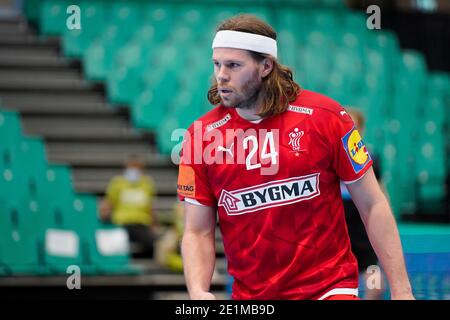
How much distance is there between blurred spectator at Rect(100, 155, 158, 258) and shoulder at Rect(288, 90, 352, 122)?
18.1 feet

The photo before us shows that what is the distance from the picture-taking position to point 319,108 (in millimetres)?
2994

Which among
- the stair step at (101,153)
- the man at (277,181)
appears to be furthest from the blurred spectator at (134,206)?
the man at (277,181)

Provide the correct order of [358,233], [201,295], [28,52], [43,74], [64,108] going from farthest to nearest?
[28,52] < [43,74] < [64,108] < [358,233] < [201,295]

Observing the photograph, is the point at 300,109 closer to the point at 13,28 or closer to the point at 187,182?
the point at 187,182

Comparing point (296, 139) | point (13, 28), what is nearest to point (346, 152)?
point (296, 139)

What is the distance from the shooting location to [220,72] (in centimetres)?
294

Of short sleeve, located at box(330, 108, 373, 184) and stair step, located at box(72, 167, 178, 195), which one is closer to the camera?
short sleeve, located at box(330, 108, 373, 184)

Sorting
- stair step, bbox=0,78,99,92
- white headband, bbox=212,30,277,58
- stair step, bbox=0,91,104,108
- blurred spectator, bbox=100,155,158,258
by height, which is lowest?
blurred spectator, bbox=100,155,158,258

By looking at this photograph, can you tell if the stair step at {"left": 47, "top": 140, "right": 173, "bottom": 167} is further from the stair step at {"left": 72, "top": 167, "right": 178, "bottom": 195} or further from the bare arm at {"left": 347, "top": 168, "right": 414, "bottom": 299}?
the bare arm at {"left": 347, "top": 168, "right": 414, "bottom": 299}

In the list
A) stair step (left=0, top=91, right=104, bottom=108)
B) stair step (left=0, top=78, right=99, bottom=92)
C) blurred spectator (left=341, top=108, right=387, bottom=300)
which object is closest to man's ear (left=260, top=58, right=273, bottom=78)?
blurred spectator (left=341, top=108, right=387, bottom=300)

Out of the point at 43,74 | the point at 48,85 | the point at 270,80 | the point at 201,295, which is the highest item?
the point at 43,74

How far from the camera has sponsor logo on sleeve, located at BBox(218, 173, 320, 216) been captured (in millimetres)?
2967

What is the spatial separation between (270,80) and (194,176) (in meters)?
0.43

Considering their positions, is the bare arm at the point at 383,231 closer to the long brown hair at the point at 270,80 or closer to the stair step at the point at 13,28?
the long brown hair at the point at 270,80
